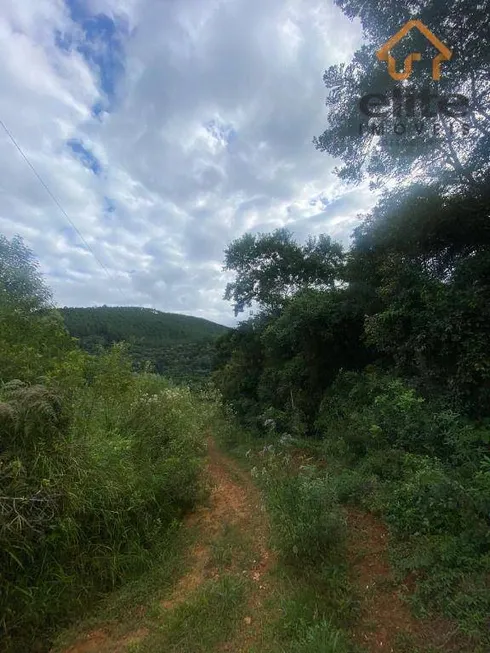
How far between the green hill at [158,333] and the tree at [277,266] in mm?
8218

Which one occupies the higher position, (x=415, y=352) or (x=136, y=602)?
(x=415, y=352)

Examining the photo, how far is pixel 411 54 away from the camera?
6.44 m

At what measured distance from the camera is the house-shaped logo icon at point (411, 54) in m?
6.21

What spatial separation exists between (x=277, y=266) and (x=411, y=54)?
9214 millimetres

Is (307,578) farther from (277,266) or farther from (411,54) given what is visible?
(277,266)

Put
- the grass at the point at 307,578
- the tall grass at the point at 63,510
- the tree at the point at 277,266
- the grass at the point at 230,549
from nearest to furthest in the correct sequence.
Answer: the grass at the point at 307,578 → the tall grass at the point at 63,510 → the grass at the point at 230,549 → the tree at the point at 277,266

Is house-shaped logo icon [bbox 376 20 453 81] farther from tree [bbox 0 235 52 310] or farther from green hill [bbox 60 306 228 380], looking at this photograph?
green hill [bbox 60 306 228 380]

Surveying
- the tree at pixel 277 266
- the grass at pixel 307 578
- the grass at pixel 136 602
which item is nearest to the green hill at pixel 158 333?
the tree at pixel 277 266

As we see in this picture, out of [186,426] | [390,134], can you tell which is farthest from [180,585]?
[390,134]

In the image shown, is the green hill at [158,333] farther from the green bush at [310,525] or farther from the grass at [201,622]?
the grass at [201,622]
